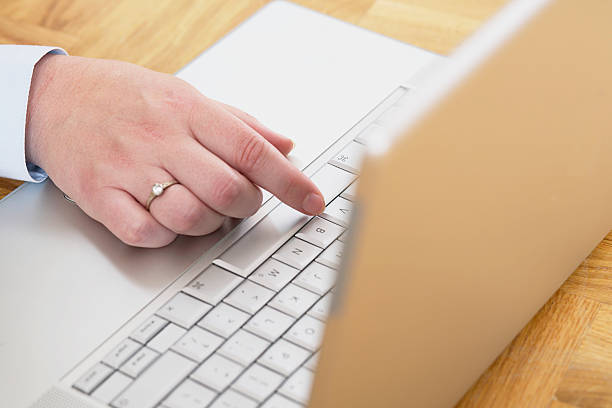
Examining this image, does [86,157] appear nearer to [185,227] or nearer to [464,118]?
[185,227]

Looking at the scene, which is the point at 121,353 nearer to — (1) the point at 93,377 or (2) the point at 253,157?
(1) the point at 93,377

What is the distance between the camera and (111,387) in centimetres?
47

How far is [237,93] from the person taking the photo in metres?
0.71

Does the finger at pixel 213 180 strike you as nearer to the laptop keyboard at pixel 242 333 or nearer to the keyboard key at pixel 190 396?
the laptop keyboard at pixel 242 333

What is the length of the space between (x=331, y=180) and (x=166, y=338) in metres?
0.20

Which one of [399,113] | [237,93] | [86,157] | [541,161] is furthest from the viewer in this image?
[237,93]

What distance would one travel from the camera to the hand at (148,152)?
564mm

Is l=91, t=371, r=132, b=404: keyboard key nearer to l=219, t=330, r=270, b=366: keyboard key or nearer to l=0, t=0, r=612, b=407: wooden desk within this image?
l=219, t=330, r=270, b=366: keyboard key

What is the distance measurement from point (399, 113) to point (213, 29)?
1.97ft

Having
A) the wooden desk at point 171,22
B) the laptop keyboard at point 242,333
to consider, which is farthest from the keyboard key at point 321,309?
the wooden desk at point 171,22

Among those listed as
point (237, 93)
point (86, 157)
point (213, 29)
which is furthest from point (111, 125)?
point (213, 29)

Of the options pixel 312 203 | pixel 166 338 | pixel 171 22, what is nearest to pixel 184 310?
pixel 166 338

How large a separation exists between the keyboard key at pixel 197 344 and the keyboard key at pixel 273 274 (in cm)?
6

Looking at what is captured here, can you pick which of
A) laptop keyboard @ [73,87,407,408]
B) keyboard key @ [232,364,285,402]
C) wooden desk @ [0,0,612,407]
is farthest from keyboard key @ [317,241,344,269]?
wooden desk @ [0,0,612,407]
